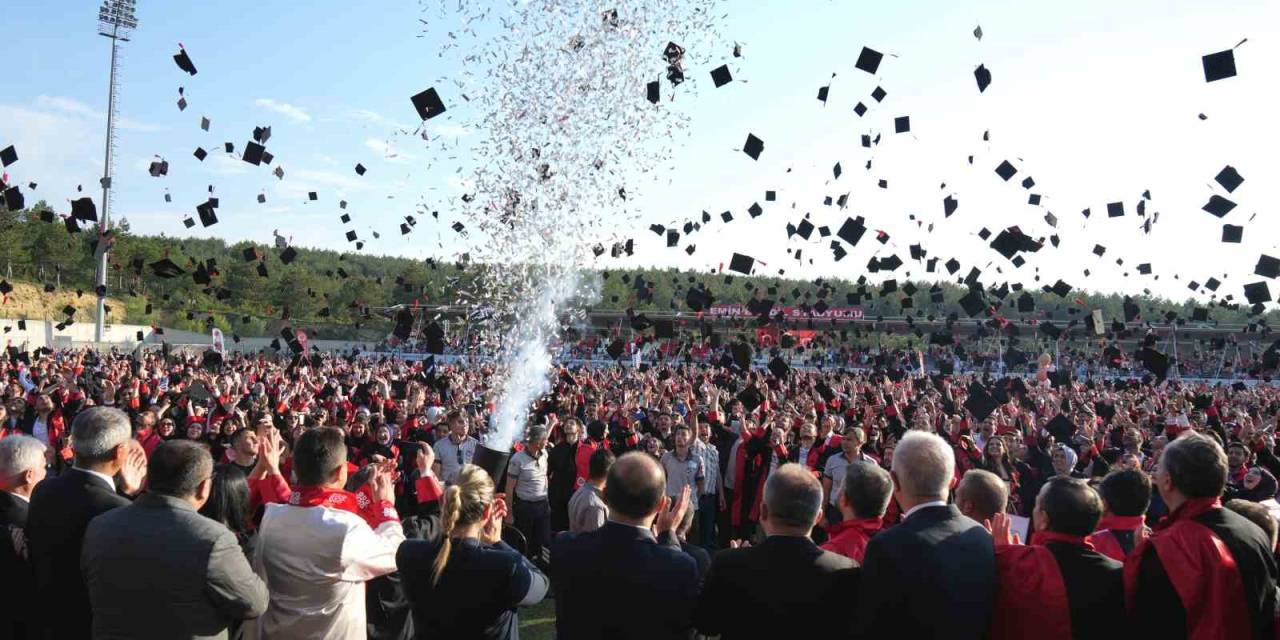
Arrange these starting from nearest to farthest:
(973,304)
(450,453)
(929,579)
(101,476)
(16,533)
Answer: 1. (929,579)
2. (101,476)
3. (16,533)
4. (450,453)
5. (973,304)

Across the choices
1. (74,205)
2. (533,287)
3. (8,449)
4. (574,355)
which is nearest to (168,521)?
(8,449)

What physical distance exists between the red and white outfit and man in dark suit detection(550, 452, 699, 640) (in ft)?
2.72

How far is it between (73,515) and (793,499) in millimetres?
2725

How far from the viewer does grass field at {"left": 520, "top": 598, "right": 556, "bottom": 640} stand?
6.94 m

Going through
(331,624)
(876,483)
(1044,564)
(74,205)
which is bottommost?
→ (331,624)

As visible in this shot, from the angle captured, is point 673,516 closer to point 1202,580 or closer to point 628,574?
point 628,574

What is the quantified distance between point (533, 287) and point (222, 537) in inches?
468

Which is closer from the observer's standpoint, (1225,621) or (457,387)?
(1225,621)

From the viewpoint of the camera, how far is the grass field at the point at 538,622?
6.94 meters

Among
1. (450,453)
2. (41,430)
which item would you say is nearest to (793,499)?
(450,453)

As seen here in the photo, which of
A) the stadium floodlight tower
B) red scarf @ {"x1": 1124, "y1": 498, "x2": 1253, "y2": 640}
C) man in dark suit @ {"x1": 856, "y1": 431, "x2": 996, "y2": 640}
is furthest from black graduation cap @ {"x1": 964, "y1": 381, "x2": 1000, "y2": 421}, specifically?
the stadium floodlight tower

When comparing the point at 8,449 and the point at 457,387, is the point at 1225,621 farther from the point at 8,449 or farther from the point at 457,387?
the point at 457,387

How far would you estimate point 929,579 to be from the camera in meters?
2.90

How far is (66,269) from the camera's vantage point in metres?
72.5
